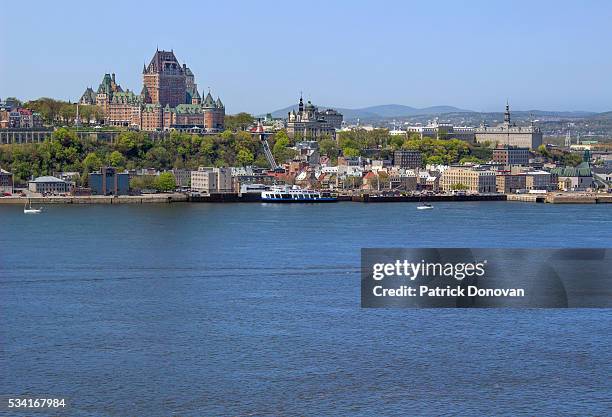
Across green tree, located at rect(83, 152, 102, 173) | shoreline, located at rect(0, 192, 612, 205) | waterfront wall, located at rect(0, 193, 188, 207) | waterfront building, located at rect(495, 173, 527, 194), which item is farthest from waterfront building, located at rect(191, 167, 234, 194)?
waterfront building, located at rect(495, 173, 527, 194)

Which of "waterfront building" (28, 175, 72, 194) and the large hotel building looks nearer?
"waterfront building" (28, 175, 72, 194)

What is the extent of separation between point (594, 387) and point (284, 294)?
142 inches

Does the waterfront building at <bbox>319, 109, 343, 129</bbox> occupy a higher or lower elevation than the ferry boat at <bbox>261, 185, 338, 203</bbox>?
higher

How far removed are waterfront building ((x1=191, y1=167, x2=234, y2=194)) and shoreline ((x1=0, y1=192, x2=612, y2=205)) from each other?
882mm

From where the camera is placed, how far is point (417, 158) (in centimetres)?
3359

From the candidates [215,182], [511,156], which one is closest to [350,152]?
[511,156]

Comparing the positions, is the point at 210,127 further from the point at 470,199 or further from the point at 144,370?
the point at 144,370

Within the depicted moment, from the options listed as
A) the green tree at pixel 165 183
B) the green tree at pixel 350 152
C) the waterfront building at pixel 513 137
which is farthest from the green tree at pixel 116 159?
the waterfront building at pixel 513 137

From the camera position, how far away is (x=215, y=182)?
27016mm

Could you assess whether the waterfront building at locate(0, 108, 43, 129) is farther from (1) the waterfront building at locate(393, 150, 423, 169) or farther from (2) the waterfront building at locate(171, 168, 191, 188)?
(1) the waterfront building at locate(393, 150, 423, 169)

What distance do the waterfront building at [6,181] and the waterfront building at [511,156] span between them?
1422 cm

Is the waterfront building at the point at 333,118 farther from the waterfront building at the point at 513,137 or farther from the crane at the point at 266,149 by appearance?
the crane at the point at 266,149

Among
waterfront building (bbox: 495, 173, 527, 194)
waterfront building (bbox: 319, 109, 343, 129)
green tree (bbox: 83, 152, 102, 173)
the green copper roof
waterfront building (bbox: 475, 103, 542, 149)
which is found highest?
waterfront building (bbox: 319, 109, 343, 129)

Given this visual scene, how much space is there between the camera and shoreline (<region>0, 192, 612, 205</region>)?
2459 centimetres
